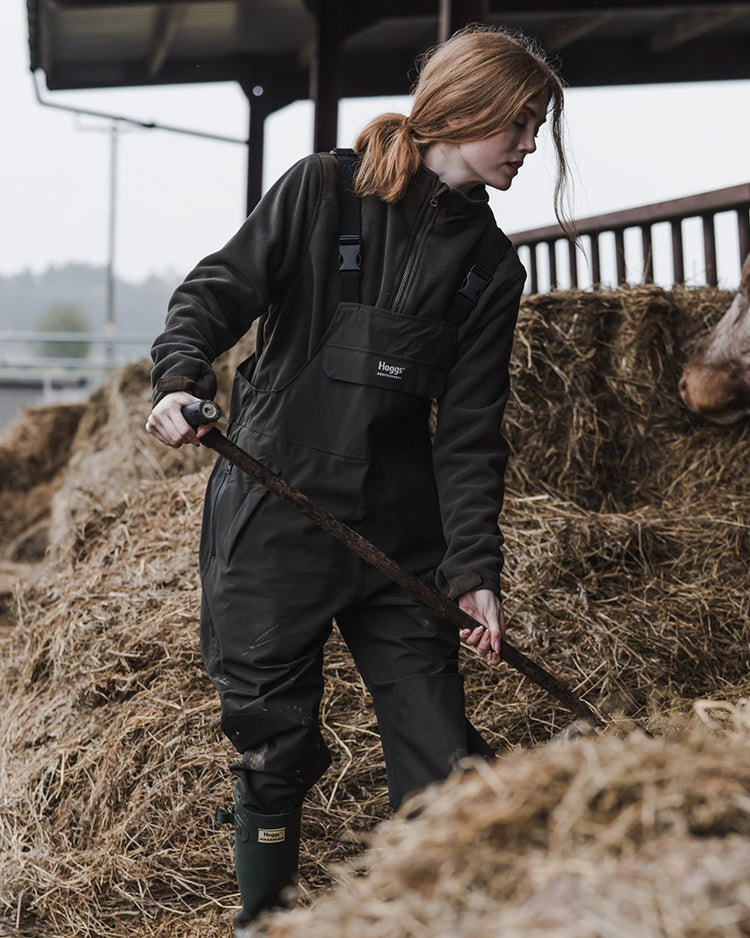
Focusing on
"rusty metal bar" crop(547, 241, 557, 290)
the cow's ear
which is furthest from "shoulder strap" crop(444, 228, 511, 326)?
"rusty metal bar" crop(547, 241, 557, 290)

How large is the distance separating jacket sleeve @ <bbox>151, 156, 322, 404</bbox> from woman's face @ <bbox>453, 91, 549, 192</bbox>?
0.94ft

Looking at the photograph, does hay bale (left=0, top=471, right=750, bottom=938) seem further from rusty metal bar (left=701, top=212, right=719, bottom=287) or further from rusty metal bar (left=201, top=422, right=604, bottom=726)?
rusty metal bar (left=701, top=212, right=719, bottom=287)

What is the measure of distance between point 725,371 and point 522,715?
60.9 inches

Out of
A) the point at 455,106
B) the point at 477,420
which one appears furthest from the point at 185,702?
the point at 455,106

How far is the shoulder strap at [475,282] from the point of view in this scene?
7.00 ft

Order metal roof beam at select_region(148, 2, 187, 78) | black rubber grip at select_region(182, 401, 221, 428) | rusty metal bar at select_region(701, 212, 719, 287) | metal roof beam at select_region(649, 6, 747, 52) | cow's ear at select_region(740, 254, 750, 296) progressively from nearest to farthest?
black rubber grip at select_region(182, 401, 221, 428)
cow's ear at select_region(740, 254, 750, 296)
rusty metal bar at select_region(701, 212, 719, 287)
metal roof beam at select_region(649, 6, 747, 52)
metal roof beam at select_region(148, 2, 187, 78)

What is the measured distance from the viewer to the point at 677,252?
4730 millimetres

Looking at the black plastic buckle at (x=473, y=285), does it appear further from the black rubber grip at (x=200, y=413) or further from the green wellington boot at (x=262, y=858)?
the green wellington boot at (x=262, y=858)

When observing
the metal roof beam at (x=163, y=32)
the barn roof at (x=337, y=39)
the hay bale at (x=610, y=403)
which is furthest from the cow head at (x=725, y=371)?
the metal roof beam at (x=163, y=32)

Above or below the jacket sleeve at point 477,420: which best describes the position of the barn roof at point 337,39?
above

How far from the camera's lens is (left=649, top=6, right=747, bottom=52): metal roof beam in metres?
7.11

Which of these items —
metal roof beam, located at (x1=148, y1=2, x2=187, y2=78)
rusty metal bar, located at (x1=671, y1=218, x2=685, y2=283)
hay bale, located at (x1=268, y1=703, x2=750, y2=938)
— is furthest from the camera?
metal roof beam, located at (x1=148, y1=2, x2=187, y2=78)

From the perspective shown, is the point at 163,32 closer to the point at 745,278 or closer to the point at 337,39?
the point at 337,39

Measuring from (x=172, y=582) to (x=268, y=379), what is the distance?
1.54 meters
